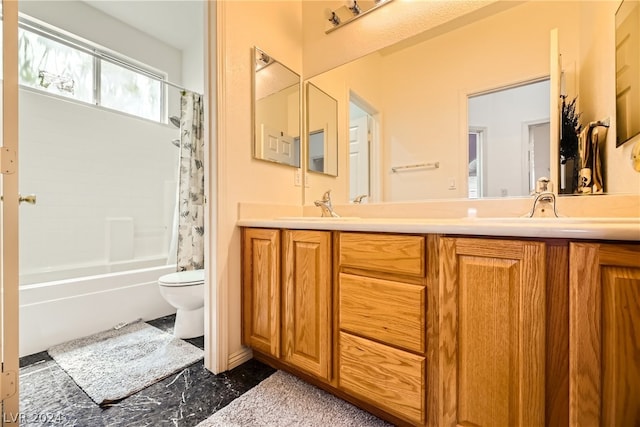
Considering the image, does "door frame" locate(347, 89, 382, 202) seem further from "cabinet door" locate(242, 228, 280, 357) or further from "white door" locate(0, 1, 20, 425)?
"white door" locate(0, 1, 20, 425)

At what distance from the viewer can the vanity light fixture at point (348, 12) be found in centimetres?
163

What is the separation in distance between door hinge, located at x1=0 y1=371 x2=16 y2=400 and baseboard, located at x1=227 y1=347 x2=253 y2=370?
31.4 inches

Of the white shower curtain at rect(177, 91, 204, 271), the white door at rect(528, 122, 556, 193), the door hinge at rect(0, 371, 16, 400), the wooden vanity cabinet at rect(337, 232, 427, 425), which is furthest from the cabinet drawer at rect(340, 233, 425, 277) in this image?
the white shower curtain at rect(177, 91, 204, 271)

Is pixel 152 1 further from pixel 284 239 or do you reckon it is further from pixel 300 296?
pixel 300 296

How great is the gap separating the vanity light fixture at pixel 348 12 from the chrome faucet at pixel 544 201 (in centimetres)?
131

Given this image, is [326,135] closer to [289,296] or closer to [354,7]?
[354,7]

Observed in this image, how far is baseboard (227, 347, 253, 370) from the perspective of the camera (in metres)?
1.45

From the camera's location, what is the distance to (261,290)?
141cm

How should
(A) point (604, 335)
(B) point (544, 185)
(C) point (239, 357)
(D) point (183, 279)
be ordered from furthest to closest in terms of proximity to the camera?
(D) point (183, 279) → (C) point (239, 357) → (B) point (544, 185) → (A) point (604, 335)

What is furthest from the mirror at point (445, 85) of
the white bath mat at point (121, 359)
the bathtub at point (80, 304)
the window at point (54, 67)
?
the window at point (54, 67)

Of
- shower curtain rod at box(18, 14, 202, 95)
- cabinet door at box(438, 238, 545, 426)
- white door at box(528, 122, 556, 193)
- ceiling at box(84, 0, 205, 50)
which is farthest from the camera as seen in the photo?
ceiling at box(84, 0, 205, 50)

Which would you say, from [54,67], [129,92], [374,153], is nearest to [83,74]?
[54,67]

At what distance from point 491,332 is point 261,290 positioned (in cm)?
102

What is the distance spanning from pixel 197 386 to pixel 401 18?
2.21 metres
